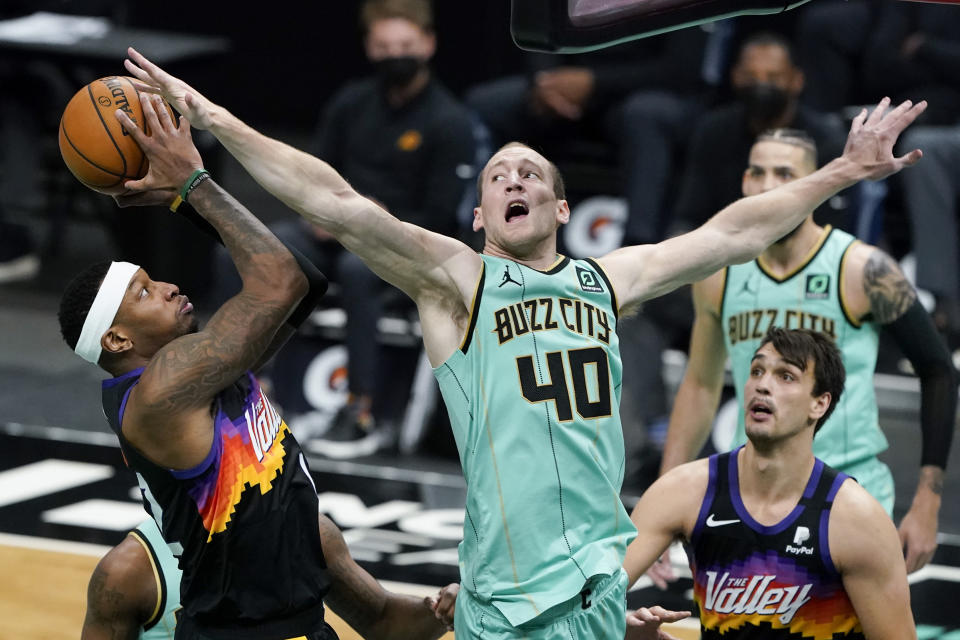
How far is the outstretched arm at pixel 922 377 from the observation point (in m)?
5.34

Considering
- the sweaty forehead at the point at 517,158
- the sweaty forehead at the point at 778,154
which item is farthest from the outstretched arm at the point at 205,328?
the sweaty forehead at the point at 778,154

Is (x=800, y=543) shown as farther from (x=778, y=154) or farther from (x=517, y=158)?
(x=778, y=154)

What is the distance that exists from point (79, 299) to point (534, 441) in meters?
1.31

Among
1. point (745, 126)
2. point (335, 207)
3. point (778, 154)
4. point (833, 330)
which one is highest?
point (745, 126)

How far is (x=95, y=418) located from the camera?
9.04 meters

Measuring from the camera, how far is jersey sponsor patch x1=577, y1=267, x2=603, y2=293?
440cm

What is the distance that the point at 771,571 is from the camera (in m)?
4.48

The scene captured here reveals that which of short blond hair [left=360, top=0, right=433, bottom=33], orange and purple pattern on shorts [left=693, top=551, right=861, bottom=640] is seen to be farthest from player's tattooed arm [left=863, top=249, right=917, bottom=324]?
short blond hair [left=360, top=0, right=433, bottom=33]

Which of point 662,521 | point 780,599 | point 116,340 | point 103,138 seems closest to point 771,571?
point 780,599

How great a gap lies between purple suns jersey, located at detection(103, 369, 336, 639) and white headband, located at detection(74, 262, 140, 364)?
126 millimetres

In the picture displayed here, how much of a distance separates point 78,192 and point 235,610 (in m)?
7.82

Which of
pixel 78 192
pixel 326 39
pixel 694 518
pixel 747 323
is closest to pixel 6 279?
pixel 78 192

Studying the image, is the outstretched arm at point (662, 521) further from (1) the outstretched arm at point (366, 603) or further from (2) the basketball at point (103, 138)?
(2) the basketball at point (103, 138)

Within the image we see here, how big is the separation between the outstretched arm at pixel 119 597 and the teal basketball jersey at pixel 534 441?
1014 millimetres
